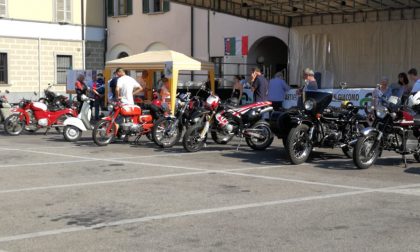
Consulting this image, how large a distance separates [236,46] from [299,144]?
1565 cm

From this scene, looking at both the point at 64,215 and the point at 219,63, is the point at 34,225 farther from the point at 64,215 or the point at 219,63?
the point at 219,63

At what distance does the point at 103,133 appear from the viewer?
44.5 feet

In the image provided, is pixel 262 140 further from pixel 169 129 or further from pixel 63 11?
pixel 63 11

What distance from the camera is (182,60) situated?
18.9 meters

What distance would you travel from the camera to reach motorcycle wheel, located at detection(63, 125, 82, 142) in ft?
48.1

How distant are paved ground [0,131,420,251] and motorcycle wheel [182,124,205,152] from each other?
1.46ft

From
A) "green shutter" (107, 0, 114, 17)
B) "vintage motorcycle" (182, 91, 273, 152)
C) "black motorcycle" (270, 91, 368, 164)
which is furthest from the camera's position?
"green shutter" (107, 0, 114, 17)


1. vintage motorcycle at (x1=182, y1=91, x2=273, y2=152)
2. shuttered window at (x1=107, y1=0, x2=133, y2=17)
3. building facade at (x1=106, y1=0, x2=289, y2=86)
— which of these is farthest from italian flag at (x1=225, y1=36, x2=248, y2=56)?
vintage motorcycle at (x1=182, y1=91, x2=273, y2=152)

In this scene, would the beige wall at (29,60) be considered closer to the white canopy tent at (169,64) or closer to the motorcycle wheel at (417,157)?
the white canopy tent at (169,64)

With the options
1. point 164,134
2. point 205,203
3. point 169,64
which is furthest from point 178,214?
point 169,64

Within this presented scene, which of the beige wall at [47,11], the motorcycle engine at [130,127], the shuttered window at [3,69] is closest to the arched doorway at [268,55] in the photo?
the beige wall at [47,11]

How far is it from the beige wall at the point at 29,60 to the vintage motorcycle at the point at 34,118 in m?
14.7

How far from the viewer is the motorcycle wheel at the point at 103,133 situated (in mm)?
13453

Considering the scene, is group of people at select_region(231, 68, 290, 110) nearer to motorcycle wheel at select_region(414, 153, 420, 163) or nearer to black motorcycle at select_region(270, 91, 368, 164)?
black motorcycle at select_region(270, 91, 368, 164)
